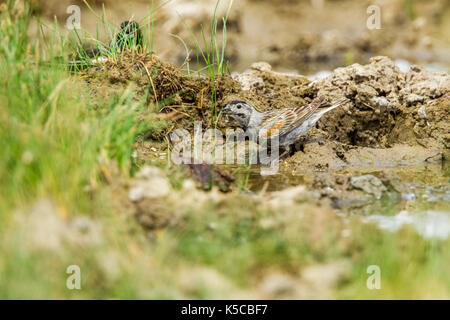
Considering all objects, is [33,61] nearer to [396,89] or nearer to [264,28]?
[396,89]

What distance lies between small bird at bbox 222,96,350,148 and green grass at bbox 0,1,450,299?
2.27 metres

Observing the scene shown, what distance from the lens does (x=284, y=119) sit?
22.9ft

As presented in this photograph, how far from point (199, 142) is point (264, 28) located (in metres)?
11.8

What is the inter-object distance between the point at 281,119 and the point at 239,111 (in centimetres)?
61

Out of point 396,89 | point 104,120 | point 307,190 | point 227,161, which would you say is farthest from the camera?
point 396,89

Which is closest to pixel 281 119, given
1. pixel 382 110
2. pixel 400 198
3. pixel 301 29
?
pixel 382 110

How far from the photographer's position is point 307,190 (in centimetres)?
561

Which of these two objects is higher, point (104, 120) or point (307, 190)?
point (104, 120)

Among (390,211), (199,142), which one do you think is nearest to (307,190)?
(390,211)

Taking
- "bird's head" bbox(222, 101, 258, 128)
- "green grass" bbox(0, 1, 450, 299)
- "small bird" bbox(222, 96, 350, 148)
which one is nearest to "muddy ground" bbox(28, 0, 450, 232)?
"small bird" bbox(222, 96, 350, 148)

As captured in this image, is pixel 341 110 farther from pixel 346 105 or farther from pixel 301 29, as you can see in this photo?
pixel 301 29

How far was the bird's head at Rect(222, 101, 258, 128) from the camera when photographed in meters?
7.07

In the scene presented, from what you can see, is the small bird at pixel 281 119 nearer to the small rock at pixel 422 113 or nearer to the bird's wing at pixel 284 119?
the bird's wing at pixel 284 119
